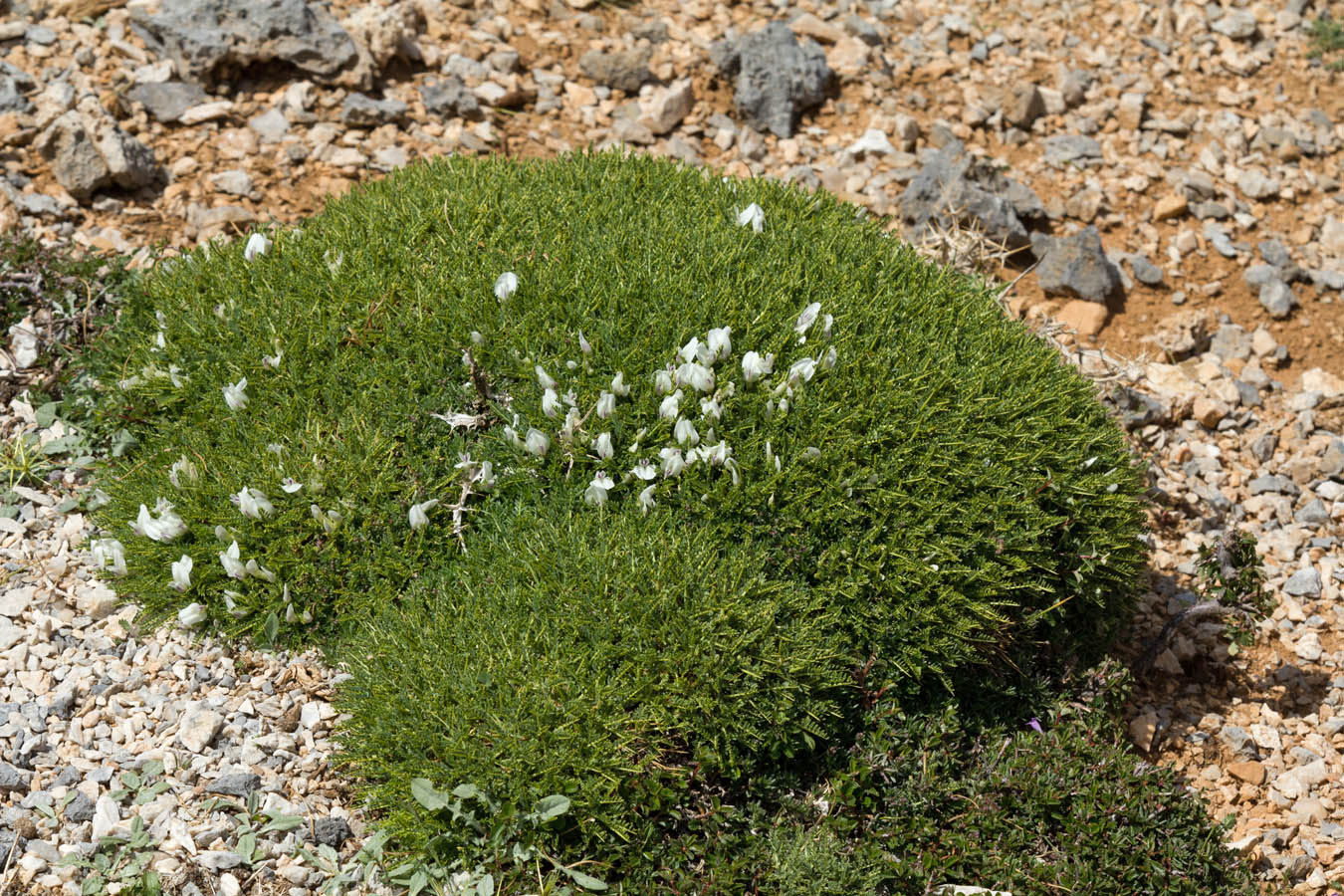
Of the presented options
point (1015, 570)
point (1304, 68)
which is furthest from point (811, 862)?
point (1304, 68)

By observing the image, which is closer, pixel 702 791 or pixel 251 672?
pixel 702 791

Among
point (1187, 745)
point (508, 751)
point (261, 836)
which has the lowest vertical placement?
point (1187, 745)

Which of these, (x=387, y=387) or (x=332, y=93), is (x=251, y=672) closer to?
(x=387, y=387)

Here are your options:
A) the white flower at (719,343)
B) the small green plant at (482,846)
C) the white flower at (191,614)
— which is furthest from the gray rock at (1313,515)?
the white flower at (191,614)

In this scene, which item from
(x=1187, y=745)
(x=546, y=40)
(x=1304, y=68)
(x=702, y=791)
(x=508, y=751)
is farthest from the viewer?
(x=1304, y=68)

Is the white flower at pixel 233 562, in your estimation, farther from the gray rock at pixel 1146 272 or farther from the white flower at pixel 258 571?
the gray rock at pixel 1146 272

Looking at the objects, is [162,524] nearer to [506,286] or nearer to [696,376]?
[506,286]

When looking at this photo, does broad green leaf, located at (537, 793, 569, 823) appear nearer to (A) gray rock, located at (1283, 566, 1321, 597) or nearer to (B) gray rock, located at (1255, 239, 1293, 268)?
(A) gray rock, located at (1283, 566, 1321, 597)
